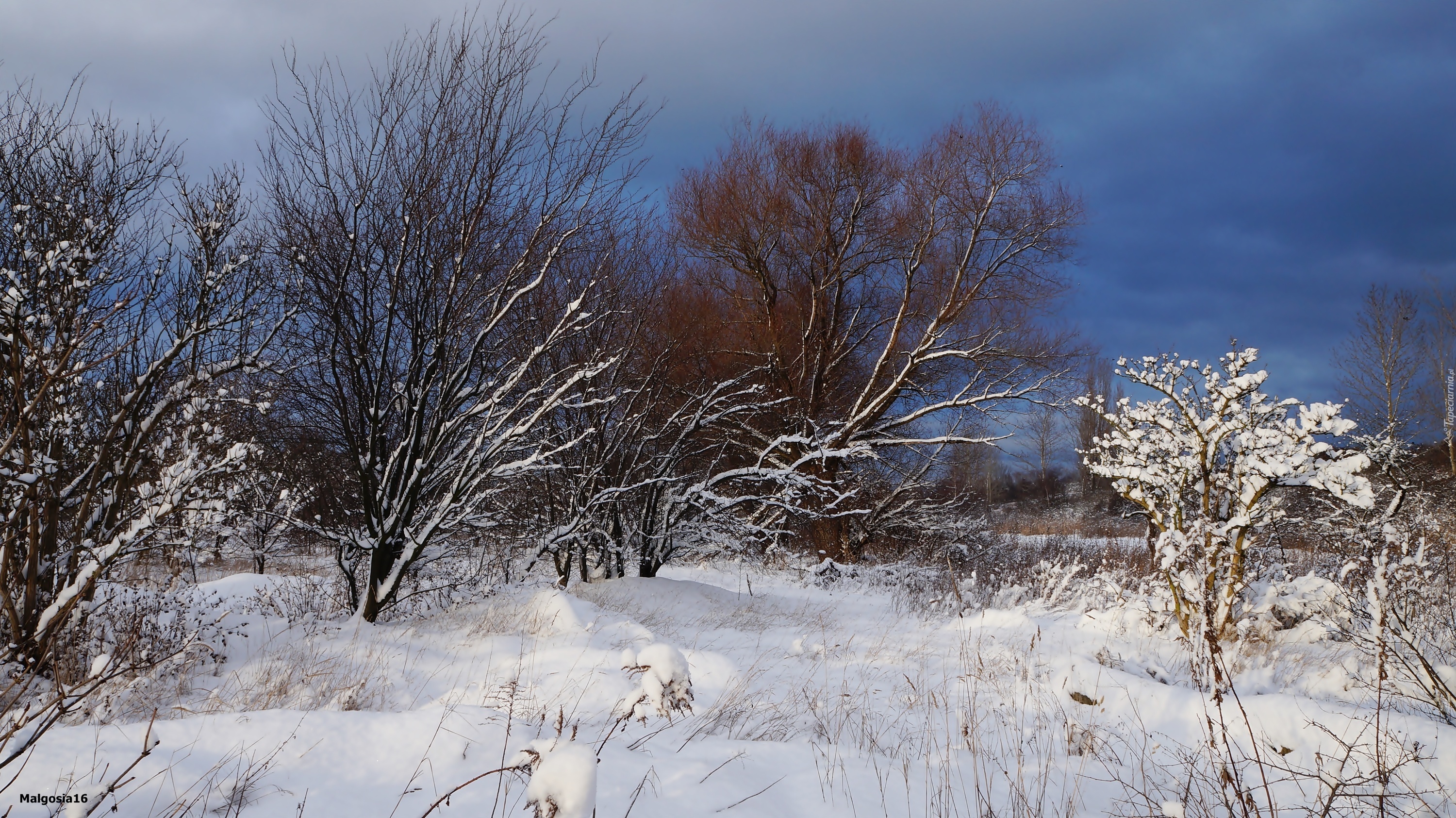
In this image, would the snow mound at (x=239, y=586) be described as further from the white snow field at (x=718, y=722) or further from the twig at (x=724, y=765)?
the twig at (x=724, y=765)

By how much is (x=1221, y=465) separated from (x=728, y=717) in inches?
193

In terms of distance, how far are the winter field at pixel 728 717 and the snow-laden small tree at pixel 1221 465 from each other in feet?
2.13

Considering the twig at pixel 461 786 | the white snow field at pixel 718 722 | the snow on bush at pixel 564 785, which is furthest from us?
the white snow field at pixel 718 722

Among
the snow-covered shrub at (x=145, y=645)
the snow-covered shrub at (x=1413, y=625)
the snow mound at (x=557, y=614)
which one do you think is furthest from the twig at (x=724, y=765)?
the snow mound at (x=557, y=614)

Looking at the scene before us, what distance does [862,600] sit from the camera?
9367 millimetres

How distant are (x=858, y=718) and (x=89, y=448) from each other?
500 centimetres

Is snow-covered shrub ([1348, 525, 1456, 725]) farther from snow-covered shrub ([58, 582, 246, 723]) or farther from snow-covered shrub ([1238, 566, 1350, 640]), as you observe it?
snow-covered shrub ([58, 582, 246, 723])

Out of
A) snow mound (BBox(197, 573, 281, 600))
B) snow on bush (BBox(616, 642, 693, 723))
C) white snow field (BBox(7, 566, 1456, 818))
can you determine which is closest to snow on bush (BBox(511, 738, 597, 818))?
white snow field (BBox(7, 566, 1456, 818))

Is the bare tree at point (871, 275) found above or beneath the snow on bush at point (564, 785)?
above

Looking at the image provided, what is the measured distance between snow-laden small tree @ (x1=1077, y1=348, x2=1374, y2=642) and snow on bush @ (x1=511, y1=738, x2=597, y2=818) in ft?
15.1

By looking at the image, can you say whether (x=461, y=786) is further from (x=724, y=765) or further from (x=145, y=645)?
(x=145, y=645)

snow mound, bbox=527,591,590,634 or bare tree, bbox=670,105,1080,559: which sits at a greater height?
bare tree, bbox=670,105,1080,559

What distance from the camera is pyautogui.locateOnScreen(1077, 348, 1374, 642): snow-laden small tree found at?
5.07 m

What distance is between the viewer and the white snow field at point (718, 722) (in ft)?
6.72
